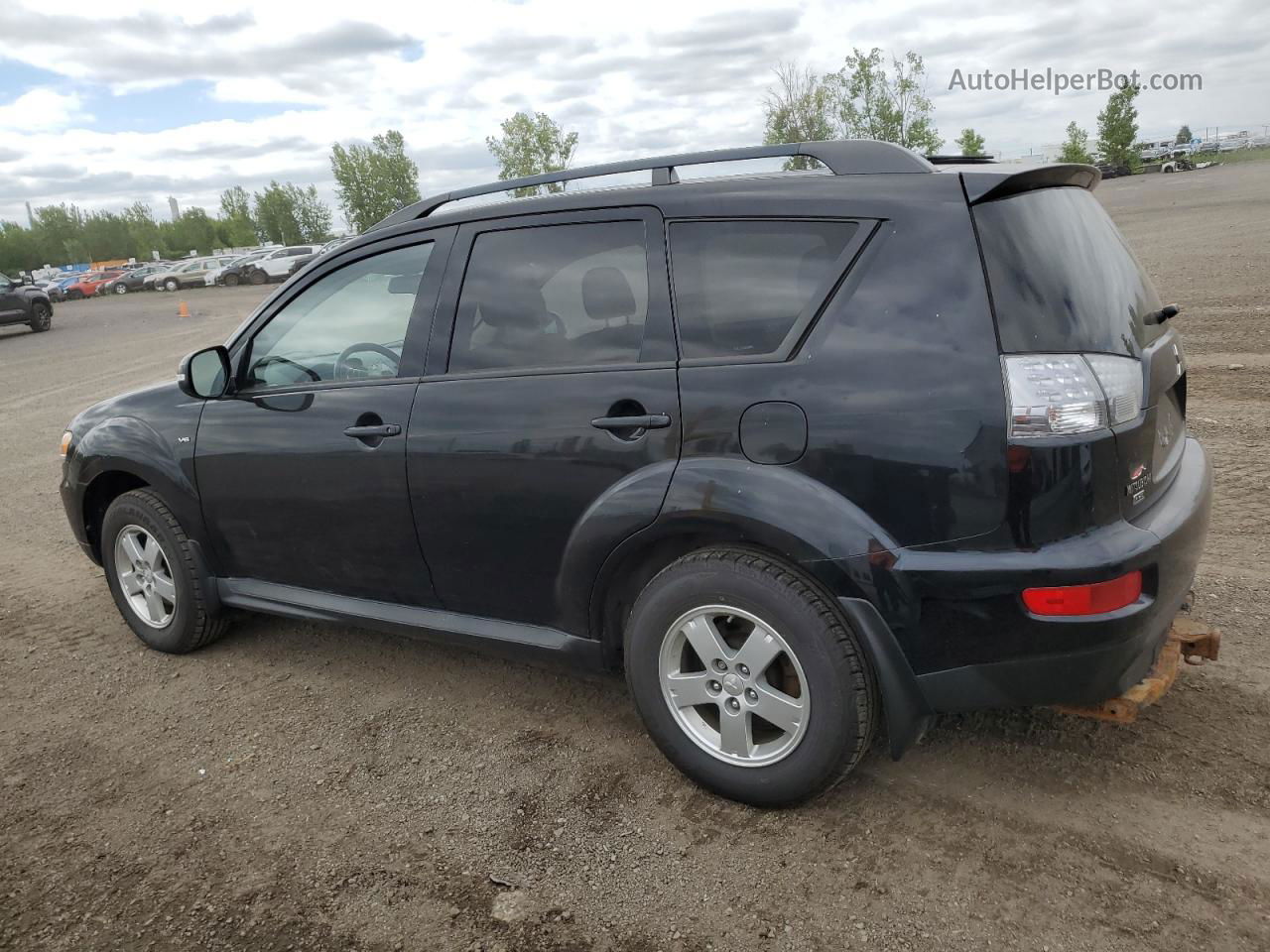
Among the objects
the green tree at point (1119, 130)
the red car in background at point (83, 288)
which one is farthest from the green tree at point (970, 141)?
the red car in background at point (83, 288)

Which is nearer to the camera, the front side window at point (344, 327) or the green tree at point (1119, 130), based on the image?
the front side window at point (344, 327)

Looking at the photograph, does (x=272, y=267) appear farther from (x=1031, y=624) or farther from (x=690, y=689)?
(x=1031, y=624)

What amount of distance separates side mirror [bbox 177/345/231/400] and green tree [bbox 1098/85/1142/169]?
81.3 m

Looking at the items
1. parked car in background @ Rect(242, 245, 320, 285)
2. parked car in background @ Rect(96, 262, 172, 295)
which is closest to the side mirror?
parked car in background @ Rect(242, 245, 320, 285)

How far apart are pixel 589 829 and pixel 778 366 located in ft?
4.79

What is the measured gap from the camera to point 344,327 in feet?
12.7

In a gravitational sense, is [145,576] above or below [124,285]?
below

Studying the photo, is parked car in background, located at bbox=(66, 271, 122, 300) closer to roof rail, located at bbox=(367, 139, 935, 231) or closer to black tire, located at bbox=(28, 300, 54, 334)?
black tire, located at bbox=(28, 300, 54, 334)

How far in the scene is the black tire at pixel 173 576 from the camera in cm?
428

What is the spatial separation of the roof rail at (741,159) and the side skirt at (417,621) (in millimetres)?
1447

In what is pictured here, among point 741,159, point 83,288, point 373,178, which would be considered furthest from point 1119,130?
point 741,159

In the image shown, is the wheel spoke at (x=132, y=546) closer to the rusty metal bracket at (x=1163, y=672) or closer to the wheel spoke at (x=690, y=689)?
the wheel spoke at (x=690, y=689)

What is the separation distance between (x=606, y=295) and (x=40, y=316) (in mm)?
27222

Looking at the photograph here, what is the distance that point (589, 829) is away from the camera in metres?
2.99
